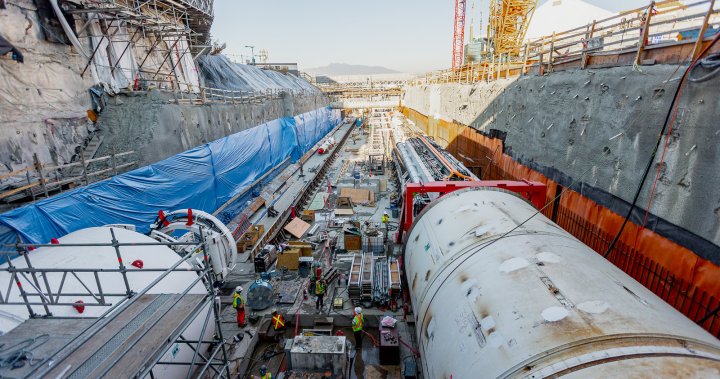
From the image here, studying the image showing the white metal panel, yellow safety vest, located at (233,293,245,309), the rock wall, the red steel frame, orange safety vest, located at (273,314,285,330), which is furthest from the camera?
the rock wall

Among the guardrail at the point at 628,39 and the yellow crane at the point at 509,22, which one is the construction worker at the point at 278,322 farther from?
the yellow crane at the point at 509,22

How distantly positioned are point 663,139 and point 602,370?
18.6 feet

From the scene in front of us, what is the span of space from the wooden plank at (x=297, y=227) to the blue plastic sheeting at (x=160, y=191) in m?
3.77

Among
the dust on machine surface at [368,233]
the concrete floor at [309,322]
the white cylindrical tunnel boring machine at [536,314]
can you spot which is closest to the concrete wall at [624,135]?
the dust on machine surface at [368,233]

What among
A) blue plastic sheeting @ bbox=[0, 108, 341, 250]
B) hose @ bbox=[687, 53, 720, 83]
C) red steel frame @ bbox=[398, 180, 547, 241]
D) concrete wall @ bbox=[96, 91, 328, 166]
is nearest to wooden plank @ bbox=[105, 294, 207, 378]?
blue plastic sheeting @ bbox=[0, 108, 341, 250]

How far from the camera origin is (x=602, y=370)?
317 centimetres

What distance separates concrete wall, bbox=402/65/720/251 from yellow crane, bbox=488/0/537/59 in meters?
23.8

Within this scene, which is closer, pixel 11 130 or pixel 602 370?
pixel 602 370

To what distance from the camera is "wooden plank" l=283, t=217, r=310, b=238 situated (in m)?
15.7

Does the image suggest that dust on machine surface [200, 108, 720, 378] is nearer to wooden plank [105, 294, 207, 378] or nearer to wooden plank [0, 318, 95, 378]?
wooden plank [105, 294, 207, 378]

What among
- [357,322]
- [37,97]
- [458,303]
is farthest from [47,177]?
[458,303]

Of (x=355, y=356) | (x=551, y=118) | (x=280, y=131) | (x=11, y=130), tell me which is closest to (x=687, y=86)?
(x=551, y=118)

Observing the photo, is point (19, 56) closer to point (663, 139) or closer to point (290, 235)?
point (290, 235)

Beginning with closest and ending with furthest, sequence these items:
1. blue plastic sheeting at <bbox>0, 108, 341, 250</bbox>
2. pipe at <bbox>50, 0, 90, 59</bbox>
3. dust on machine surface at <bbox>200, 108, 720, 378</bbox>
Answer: dust on machine surface at <bbox>200, 108, 720, 378</bbox>
blue plastic sheeting at <bbox>0, 108, 341, 250</bbox>
pipe at <bbox>50, 0, 90, 59</bbox>
